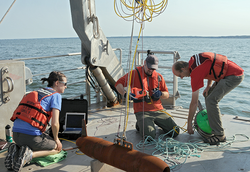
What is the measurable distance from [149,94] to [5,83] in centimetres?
225

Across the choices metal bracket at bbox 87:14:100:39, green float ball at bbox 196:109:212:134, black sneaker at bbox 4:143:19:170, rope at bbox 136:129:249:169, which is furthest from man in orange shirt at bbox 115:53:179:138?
black sneaker at bbox 4:143:19:170

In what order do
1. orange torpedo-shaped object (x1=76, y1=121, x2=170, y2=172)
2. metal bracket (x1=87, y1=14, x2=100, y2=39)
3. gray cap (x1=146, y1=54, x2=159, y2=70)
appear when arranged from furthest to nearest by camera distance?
metal bracket (x1=87, y1=14, x2=100, y2=39) → gray cap (x1=146, y1=54, x2=159, y2=70) → orange torpedo-shaped object (x1=76, y1=121, x2=170, y2=172)

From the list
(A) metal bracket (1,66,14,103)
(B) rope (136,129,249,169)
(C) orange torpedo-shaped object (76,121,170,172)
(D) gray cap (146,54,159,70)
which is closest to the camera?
(C) orange torpedo-shaped object (76,121,170,172)

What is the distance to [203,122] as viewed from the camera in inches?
152

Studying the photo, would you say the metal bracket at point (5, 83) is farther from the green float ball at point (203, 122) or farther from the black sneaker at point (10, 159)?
the green float ball at point (203, 122)

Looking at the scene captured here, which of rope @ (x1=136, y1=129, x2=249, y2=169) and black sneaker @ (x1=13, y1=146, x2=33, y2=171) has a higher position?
black sneaker @ (x1=13, y1=146, x2=33, y2=171)

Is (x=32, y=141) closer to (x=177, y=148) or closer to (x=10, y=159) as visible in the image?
(x=10, y=159)

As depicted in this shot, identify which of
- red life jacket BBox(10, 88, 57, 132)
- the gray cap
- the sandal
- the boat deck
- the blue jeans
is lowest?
the boat deck

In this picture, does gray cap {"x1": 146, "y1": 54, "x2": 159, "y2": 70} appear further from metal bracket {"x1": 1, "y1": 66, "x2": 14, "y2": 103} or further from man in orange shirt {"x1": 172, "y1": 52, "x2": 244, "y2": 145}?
metal bracket {"x1": 1, "y1": 66, "x2": 14, "y2": 103}

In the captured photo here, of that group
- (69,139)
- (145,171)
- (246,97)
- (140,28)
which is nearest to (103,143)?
(145,171)

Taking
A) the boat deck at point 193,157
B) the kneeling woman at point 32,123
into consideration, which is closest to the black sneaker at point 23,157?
the kneeling woman at point 32,123

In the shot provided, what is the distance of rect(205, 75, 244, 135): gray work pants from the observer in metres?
3.63

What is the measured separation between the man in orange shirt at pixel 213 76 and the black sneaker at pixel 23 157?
226cm

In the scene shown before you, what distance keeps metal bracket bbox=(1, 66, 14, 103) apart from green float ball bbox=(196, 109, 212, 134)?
2.85 meters
